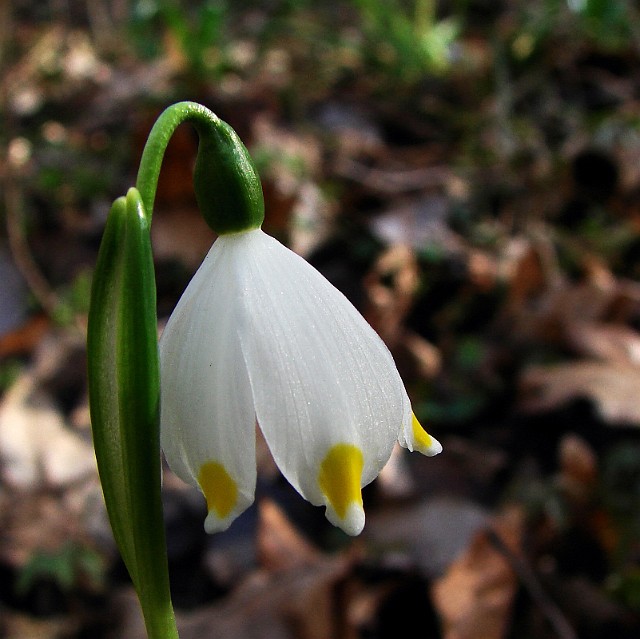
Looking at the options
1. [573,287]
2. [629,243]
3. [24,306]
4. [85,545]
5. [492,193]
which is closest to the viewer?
[85,545]

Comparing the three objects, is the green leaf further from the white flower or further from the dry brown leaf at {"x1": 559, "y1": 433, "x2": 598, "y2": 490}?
the dry brown leaf at {"x1": 559, "y1": 433, "x2": 598, "y2": 490}

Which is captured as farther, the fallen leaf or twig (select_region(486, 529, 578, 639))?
the fallen leaf

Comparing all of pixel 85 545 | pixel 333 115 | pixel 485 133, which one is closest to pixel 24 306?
pixel 85 545

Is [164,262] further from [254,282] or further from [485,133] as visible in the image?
[254,282]

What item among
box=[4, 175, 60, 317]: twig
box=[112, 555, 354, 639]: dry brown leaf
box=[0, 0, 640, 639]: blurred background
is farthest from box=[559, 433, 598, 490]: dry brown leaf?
box=[4, 175, 60, 317]: twig

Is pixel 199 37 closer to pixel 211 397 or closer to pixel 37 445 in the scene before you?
pixel 37 445

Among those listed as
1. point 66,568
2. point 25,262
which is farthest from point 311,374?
point 25,262
